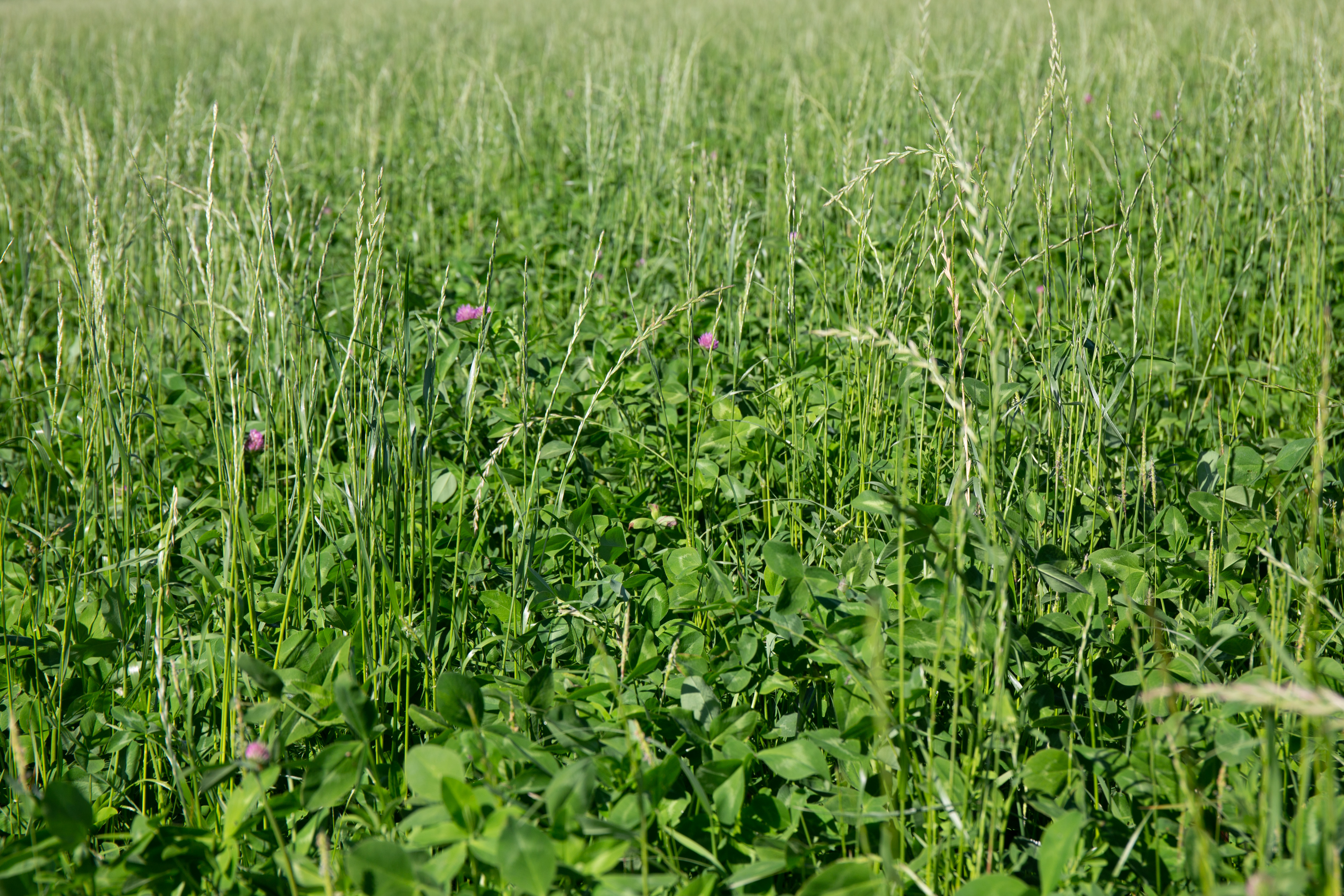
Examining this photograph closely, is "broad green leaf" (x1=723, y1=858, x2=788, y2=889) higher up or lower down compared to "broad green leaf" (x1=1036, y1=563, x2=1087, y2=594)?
lower down

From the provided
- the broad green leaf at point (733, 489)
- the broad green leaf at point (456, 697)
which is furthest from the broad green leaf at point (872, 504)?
the broad green leaf at point (456, 697)

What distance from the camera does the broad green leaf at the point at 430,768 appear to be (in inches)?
34.3

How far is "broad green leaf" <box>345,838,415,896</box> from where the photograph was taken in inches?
30.3

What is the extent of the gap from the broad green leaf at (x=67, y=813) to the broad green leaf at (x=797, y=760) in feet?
2.08

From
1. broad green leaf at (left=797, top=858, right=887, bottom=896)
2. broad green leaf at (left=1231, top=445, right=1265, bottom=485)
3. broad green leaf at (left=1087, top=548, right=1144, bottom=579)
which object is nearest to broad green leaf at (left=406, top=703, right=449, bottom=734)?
broad green leaf at (left=797, top=858, right=887, bottom=896)

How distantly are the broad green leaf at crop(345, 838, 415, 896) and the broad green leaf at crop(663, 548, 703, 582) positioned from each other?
0.59 metres

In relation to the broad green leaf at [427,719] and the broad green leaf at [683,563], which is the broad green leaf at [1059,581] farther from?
the broad green leaf at [427,719]

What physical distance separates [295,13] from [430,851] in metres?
13.0

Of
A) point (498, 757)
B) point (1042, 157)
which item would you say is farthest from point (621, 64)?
point (498, 757)

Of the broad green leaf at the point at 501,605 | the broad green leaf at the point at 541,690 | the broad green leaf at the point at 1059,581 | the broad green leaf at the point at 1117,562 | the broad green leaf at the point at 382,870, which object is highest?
the broad green leaf at the point at 1059,581

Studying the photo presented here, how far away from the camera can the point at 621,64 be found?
4609 mm

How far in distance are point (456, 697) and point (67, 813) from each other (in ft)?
1.17

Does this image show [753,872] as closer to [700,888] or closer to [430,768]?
[700,888]

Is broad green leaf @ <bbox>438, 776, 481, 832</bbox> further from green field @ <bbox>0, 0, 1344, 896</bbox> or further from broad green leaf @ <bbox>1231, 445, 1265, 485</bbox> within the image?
broad green leaf @ <bbox>1231, 445, 1265, 485</bbox>
